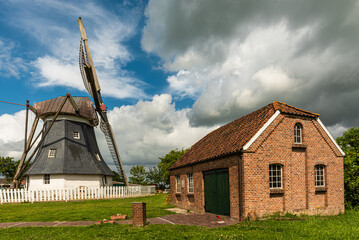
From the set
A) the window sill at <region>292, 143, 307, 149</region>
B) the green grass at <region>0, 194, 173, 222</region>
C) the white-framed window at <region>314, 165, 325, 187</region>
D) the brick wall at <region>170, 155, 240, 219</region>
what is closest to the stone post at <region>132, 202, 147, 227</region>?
the green grass at <region>0, 194, 173, 222</region>

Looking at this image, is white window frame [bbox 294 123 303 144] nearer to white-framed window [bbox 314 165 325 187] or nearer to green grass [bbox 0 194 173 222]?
white-framed window [bbox 314 165 325 187]

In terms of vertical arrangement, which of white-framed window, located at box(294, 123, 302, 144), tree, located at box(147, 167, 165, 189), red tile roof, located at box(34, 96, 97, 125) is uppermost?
red tile roof, located at box(34, 96, 97, 125)

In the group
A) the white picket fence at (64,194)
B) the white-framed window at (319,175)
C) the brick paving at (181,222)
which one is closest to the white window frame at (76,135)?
the white picket fence at (64,194)

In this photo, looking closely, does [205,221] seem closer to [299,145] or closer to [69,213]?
[299,145]

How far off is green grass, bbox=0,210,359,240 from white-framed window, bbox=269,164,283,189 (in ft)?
6.68

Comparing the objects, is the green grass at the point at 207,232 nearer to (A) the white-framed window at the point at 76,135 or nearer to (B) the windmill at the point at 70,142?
(B) the windmill at the point at 70,142

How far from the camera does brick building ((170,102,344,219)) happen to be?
11734 mm

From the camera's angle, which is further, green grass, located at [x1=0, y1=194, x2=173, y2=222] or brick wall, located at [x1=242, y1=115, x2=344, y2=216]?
green grass, located at [x1=0, y1=194, x2=173, y2=222]

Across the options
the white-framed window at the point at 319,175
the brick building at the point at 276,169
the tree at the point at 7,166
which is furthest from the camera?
the tree at the point at 7,166

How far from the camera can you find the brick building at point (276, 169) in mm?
11734

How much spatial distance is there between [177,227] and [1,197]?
22413 mm

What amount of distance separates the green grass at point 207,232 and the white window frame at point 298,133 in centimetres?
424

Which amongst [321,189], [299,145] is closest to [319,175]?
[321,189]

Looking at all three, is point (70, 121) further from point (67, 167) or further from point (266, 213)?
point (266, 213)
